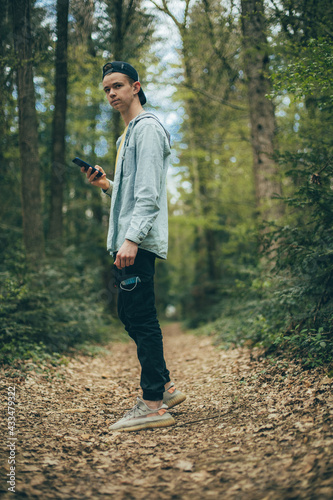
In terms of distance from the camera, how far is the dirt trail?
1794 millimetres

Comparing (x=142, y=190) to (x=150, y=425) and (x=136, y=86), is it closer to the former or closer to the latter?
(x=136, y=86)

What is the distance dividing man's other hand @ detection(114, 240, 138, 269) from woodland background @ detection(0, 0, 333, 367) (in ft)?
5.77

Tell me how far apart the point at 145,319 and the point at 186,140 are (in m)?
11.0

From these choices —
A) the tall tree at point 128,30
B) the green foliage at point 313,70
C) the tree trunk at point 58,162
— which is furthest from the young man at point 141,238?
the tall tree at point 128,30

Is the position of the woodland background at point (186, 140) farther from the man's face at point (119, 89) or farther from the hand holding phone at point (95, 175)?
the hand holding phone at point (95, 175)

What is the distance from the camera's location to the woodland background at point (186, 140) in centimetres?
372

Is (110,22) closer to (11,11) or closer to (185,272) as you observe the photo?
(11,11)

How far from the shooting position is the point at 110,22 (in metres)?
7.86

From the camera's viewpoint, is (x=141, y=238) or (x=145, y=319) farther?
(x=145, y=319)

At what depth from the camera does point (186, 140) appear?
12711 millimetres

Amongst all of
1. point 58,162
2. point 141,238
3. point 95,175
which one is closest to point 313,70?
point 95,175

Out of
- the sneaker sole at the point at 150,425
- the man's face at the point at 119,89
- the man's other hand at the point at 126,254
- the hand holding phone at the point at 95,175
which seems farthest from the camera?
the hand holding phone at the point at 95,175

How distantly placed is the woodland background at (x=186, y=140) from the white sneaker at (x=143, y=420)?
139 cm

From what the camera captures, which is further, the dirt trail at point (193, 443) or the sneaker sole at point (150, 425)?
the sneaker sole at point (150, 425)
